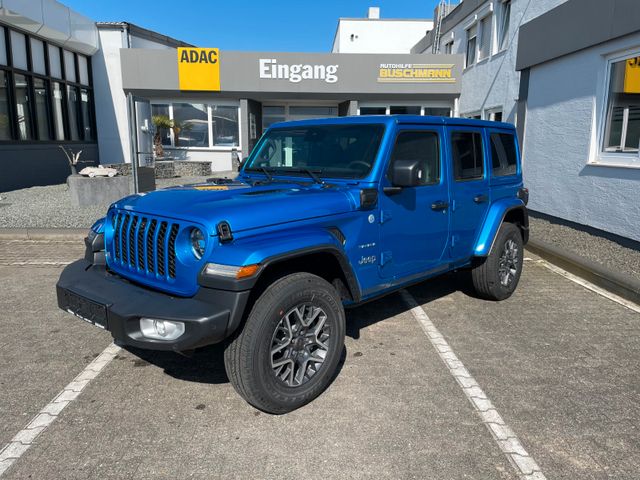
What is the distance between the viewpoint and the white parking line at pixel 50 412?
2633 millimetres

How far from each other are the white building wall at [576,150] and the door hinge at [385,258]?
5.67m

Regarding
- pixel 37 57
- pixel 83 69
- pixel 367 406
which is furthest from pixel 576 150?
pixel 83 69

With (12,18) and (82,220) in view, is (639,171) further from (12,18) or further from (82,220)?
(12,18)

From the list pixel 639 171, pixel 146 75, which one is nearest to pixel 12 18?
pixel 146 75

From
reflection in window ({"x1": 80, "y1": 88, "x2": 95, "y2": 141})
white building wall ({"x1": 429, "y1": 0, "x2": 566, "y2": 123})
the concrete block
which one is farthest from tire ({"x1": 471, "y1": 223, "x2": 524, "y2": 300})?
reflection in window ({"x1": 80, "y1": 88, "x2": 95, "y2": 141})

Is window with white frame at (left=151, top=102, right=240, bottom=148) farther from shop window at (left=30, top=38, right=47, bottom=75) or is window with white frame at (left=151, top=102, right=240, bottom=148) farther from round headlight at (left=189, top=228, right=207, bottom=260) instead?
round headlight at (left=189, top=228, right=207, bottom=260)

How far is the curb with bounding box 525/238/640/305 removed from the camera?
5.38m

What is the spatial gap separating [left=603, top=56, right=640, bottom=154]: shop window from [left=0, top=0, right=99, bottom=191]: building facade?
14.1 meters

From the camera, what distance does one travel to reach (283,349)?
3.03m

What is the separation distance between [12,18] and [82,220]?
318 inches

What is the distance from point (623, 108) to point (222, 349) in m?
7.87

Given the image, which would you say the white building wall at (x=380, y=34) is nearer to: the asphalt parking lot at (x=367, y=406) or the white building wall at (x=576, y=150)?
the white building wall at (x=576, y=150)

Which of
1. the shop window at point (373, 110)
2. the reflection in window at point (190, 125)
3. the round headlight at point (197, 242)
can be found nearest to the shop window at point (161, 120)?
the reflection in window at point (190, 125)

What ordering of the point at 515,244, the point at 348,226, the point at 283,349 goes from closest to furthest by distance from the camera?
1. the point at 283,349
2. the point at 348,226
3. the point at 515,244
